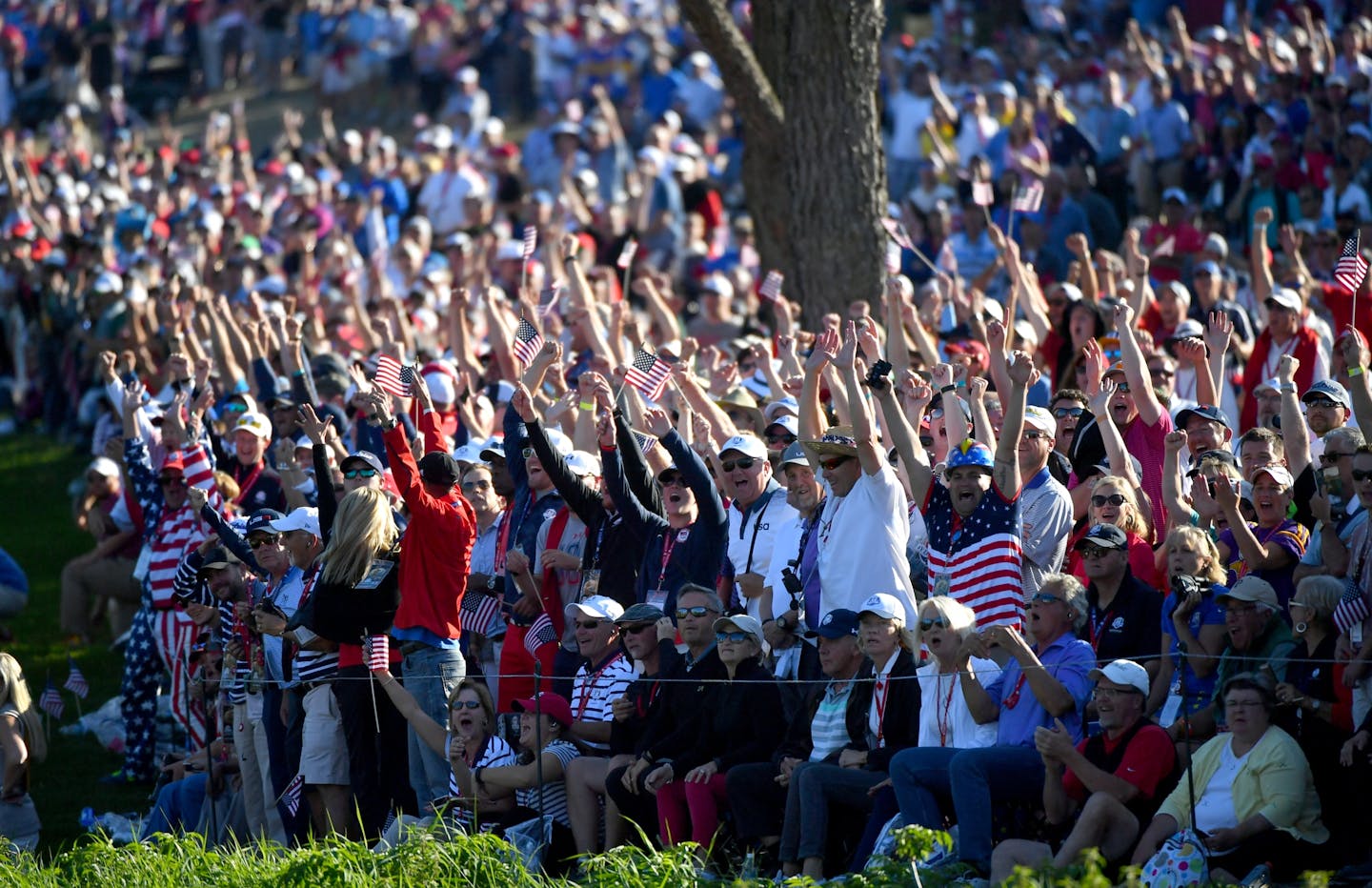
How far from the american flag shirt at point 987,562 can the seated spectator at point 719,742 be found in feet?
3.01

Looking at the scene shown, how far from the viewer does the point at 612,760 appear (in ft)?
33.5

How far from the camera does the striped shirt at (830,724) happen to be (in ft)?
31.6

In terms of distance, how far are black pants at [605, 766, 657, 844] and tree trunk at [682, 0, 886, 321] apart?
745cm

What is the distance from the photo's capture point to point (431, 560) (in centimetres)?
1105

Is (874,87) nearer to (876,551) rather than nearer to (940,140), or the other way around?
(940,140)

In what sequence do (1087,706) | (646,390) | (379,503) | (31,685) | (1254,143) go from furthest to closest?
A: (1254,143) → (31,685) → (646,390) → (379,503) → (1087,706)

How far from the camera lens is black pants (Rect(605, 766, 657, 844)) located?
10070 mm

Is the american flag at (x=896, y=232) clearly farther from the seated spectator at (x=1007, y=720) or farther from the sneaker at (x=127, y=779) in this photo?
the seated spectator at (x=1007, y=720)

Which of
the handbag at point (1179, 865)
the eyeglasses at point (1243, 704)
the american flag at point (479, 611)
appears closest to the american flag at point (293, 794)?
the american flag at point (479, 611)

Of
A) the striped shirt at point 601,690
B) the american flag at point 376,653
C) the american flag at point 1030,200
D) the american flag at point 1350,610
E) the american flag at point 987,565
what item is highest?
the american flag at point 1030,200

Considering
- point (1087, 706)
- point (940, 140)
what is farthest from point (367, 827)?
point (940, 140)

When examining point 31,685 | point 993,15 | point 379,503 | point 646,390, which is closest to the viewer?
point 379,503

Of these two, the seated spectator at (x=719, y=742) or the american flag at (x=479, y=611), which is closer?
the seated spectator at (x=719, y=742)

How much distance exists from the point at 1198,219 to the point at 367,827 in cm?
1088
